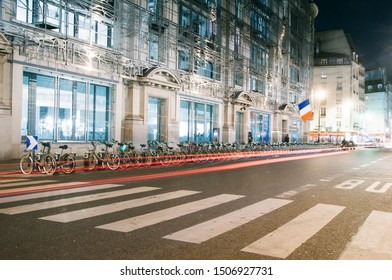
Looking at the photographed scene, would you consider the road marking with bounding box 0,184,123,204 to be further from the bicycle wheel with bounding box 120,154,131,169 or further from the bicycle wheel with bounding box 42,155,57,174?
the bicycle wheel with bounding box 120,154,131,169

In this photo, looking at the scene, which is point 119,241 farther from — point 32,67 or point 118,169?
point 32,67

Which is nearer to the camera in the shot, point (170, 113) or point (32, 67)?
point (32, 67)

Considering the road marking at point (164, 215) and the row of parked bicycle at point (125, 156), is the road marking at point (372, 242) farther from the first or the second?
the row of parked bicycle at point (125, 156)

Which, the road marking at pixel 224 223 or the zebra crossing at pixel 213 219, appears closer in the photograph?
the zebra crossing at pixel 213 219

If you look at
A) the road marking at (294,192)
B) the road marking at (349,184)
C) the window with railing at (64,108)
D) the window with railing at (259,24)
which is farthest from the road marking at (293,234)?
Answer: the window with railing at (259,24)

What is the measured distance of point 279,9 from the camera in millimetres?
44469

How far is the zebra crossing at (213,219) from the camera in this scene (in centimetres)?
500

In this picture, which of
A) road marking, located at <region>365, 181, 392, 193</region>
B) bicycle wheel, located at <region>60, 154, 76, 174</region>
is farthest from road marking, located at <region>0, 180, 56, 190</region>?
road marking, located at <region>365, 181, 392, 193</region>

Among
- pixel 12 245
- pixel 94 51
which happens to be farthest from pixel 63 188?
pixel 94 51

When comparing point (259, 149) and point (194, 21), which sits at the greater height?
point (194, 21)

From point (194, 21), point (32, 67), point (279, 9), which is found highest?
point (279, 9)

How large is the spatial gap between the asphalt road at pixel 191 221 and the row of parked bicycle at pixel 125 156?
212 cm

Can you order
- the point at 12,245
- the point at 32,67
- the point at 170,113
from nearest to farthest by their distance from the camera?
1. the point at 12,245
2. the point at 32,67
3. the point at 170,113

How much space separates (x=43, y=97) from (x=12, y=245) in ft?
49.3
